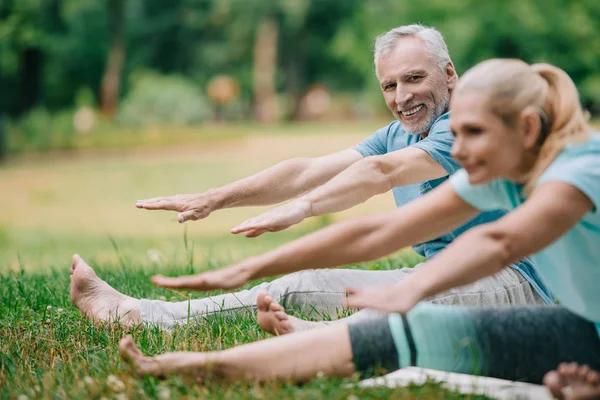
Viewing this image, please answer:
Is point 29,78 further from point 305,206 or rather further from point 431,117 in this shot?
point 305,206

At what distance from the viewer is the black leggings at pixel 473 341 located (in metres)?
2.75

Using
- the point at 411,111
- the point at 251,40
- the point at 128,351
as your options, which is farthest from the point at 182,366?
the point at 251,40

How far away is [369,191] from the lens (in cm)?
359

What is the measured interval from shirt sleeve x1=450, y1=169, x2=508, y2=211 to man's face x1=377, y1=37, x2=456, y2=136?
1247mm

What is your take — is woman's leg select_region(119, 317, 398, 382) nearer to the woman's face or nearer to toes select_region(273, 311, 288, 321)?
toes select_region(273, 311, 288, 321)

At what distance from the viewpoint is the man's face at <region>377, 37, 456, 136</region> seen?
396cm

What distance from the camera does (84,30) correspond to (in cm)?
3600

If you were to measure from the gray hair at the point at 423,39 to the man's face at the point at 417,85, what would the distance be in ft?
0.07

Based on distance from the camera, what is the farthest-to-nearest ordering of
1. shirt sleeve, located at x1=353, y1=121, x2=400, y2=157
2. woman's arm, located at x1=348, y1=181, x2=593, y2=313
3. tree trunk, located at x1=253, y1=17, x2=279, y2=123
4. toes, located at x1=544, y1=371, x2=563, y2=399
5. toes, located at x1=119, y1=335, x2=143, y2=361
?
tree trunk, located at x1=253, y1=17, x2=279, y2=123, shirt sleeve, located at x1=353, y1=121, x2=400, y2=157, toes, located at x1=119, y1=335, x2=143, y2=361, toes, located at x1=544, y1=371, x2=563, y2=399, woman's arm, located at x1=348, y1=181, x2=593, y2=313

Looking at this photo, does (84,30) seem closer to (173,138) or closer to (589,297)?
(173,138)

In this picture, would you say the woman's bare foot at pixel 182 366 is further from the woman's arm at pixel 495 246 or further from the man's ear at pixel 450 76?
the man's ear at pixel 450 76

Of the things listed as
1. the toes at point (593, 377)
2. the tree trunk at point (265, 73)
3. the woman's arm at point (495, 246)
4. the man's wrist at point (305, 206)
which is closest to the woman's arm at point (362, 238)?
the woman's arm at point (495, 246)

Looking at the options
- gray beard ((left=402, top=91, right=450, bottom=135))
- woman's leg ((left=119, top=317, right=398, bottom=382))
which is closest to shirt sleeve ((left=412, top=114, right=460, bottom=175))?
gray beard ((left=402, top=91, right=450, bottom=135))

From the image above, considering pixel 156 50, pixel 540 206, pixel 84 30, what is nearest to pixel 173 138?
pixel 84 30
